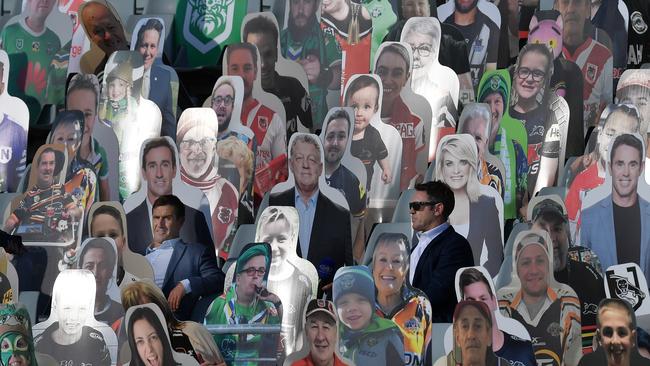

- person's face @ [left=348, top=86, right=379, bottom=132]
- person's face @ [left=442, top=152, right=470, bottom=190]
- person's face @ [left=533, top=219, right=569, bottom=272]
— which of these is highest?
person's face @ [left=348, top=86, right=379, bottom=132]

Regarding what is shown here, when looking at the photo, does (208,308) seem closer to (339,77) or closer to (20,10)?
(339,77)

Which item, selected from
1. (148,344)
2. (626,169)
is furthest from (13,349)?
(626,169)

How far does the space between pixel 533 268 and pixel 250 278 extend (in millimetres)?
1194

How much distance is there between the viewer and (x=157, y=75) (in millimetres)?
9844

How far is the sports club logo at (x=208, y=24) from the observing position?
10523mm

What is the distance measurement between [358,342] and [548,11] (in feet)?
8.55

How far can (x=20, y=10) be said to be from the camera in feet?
35.5

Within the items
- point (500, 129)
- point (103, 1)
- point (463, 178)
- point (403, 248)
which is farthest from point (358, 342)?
point (103, 1)

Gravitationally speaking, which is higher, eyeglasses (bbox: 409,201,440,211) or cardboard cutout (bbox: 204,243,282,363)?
eyeglasses (bbox: 409,201,440,211)

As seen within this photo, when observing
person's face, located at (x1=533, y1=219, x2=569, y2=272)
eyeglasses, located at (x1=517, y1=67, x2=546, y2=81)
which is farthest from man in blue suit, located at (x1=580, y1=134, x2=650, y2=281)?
eyeglasses, located at (x1=517, y1=67, x2=546, y2=81)

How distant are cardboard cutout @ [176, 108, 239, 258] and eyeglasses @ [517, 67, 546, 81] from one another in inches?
59.0

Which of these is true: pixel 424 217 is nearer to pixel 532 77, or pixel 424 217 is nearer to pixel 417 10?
pixel 532 77

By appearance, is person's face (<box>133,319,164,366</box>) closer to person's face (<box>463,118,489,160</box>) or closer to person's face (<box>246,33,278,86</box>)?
person's face (<box>463,118,489,160</box>)

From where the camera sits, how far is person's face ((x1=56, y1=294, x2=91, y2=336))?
8.27 metres
